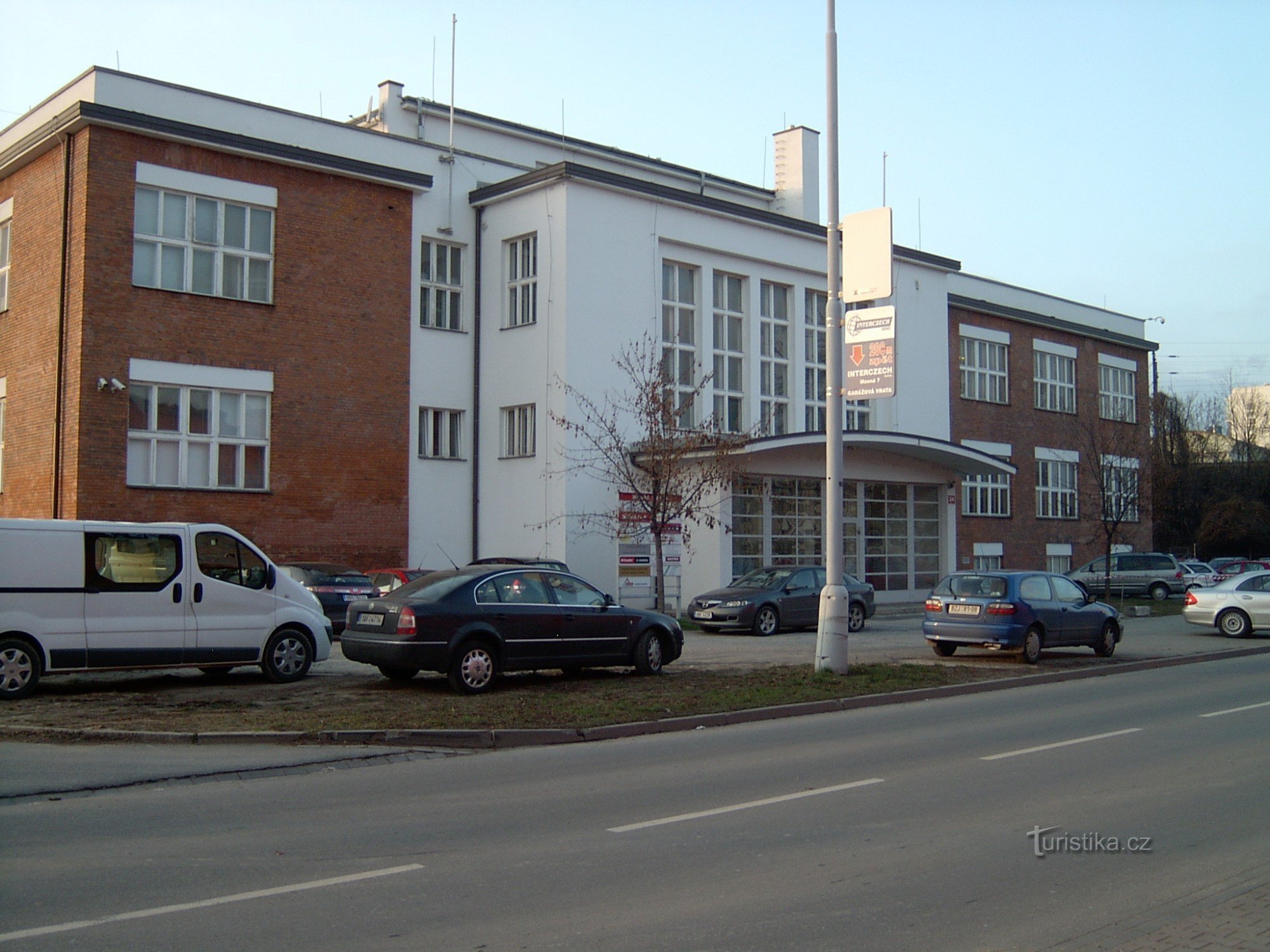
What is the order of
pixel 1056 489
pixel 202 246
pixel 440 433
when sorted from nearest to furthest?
1. pixel 202 246
2. pixel 440 433
3. pixel 1056 489

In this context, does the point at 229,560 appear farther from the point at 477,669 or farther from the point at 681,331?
the point at 681,331

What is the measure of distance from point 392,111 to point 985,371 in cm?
2338

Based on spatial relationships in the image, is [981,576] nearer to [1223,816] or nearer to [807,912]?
[1223,816]

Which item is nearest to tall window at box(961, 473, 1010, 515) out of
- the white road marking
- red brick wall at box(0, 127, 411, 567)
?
red brick wall at box(0, 127, 411, 567)

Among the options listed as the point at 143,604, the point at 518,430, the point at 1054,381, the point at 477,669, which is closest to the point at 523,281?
the point at 518,430

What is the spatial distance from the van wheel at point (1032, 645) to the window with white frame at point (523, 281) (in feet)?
49.5

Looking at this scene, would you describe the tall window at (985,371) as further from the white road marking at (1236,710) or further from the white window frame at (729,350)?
the white road marking at (1236,710)

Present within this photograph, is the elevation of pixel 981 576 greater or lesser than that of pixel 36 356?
lesser

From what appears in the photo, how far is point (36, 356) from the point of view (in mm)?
25500

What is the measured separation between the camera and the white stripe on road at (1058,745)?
10.4 metres

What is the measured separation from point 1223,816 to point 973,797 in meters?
1.65

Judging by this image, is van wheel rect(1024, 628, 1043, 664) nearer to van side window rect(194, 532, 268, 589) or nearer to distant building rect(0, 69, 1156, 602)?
distant building rect(0, 69, 1156, 602)

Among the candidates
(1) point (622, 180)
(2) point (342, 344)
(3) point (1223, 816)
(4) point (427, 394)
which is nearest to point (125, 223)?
(2) point (342, 344)

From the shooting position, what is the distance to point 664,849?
7.13m
